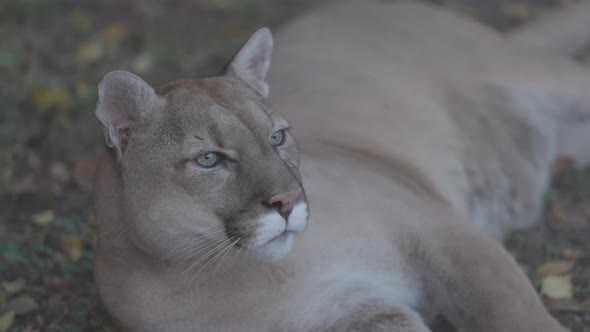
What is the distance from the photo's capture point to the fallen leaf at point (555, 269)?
11.2ft

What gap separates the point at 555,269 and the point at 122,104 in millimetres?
1946

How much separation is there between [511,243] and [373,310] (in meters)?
1.25

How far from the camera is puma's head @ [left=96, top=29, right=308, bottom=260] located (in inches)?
95.5

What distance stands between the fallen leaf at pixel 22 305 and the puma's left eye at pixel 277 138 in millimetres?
1342

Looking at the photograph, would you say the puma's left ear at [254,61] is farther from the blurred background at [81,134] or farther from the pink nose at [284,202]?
the blurred background at [81,134]

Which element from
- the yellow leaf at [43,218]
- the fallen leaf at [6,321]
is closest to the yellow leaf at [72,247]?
the yellow leaf at [43,218]

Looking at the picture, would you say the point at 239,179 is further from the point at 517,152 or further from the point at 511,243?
the point at 517,152

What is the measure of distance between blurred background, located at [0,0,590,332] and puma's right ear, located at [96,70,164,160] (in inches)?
33.1

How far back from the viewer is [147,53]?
5406 mm

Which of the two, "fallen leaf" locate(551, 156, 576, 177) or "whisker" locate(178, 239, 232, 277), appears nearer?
"whisker" locate(178, 239, 232, 277)

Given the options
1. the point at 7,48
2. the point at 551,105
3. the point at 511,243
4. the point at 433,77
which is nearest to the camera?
the point at 511,243

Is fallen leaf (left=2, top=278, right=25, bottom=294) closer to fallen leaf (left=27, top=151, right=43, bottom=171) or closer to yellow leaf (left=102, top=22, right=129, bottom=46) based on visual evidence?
fallen leaf (left=27, top=151, right=43, bottom=171)

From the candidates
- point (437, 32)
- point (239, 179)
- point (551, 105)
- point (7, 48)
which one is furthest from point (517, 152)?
point (7, 48)

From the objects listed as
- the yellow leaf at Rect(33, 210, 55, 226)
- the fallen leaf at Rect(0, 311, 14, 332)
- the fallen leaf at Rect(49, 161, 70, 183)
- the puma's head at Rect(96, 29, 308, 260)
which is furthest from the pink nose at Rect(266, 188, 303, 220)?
the fallen leaf at Rect(49, 161, 70, 183)
